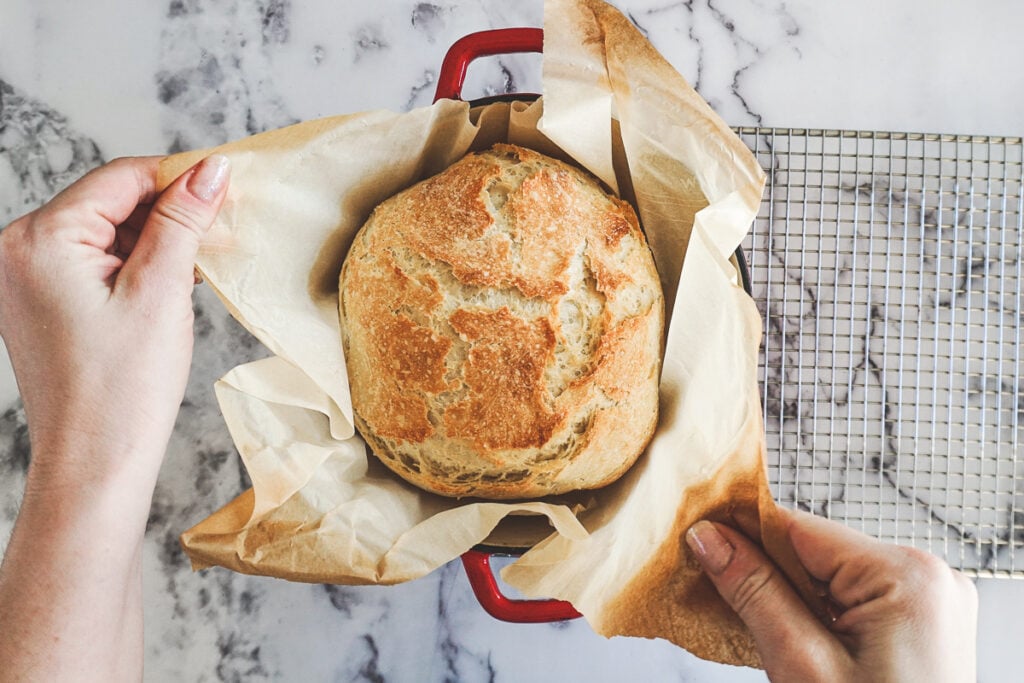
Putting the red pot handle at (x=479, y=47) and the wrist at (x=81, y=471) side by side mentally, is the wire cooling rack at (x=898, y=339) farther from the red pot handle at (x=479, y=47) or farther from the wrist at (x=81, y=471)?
the wrist at (x=81, y=471)

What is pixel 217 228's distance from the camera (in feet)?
2.80

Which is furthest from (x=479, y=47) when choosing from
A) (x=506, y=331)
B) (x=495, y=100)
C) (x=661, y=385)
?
(x=661, y=385)

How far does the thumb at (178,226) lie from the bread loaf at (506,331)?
17 centimetres

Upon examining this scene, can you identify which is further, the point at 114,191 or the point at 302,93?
the point at 302,93

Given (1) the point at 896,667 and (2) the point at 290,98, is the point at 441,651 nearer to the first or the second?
(1) the point at 896,667

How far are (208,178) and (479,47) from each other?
13.0 inches

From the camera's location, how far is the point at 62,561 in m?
0.85

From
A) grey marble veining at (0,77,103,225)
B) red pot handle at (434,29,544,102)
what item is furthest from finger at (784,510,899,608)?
grey marble veining at (0,77,103,225)

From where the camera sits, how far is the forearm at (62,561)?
85 cm

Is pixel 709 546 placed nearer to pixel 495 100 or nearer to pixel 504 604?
pixel 504 604

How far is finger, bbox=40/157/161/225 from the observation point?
2.76ft

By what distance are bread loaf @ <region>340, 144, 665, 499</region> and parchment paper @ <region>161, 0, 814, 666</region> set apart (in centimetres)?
5

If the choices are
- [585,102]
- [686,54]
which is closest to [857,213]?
[686,54]

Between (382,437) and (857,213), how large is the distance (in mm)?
724
